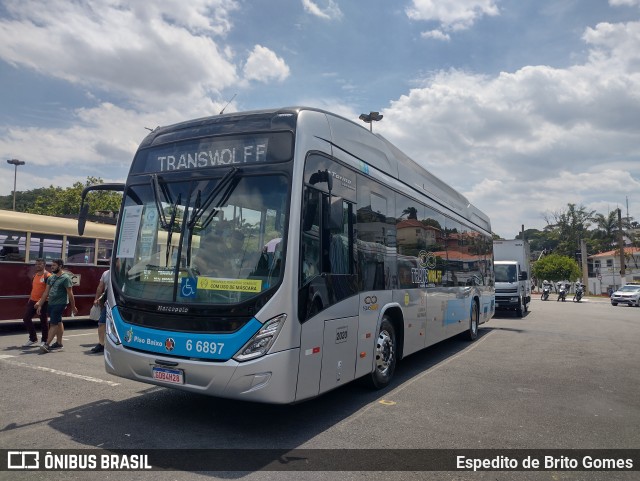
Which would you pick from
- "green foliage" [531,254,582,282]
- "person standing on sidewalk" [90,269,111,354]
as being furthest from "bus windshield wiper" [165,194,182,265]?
"green foliage" [531,254,582,282]

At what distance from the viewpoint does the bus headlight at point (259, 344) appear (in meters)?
4.74

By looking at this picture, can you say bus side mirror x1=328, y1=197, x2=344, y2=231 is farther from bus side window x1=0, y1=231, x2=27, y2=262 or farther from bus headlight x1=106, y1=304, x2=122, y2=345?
bus side window x1=0, y1=231, x2=27, y2=262

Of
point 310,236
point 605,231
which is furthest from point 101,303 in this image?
point 605,231

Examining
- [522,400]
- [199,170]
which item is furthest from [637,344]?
[199,170]

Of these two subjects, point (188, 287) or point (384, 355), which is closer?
point (188, 287)

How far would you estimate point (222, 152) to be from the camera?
5488 millimetres

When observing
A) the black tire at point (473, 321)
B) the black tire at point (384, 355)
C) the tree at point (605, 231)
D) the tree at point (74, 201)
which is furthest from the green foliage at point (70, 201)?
the tree at point (605, 231)

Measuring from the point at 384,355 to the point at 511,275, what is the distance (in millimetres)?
16338

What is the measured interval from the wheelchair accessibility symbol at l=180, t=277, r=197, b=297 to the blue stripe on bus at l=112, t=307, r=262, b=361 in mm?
402

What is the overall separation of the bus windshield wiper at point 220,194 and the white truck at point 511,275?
1782 cm

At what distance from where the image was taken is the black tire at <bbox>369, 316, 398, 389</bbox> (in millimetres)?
6824

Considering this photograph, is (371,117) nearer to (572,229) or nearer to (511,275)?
(511,275)

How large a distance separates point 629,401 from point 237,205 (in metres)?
6.04

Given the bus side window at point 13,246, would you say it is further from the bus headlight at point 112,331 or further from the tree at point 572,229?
the tree at point 572,229
